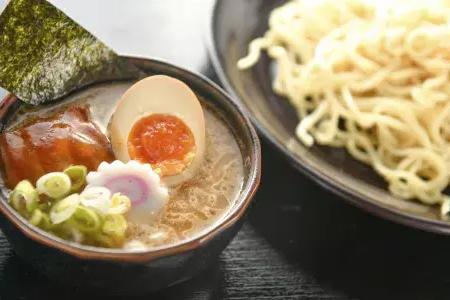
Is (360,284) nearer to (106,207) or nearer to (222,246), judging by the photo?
(222,246)

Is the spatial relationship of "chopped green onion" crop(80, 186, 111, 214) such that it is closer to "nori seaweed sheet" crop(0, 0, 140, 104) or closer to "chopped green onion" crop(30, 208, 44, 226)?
"chopped green onion" crop(30, 208, 44, 226)

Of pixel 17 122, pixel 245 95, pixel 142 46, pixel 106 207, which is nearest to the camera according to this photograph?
pixel 106 207

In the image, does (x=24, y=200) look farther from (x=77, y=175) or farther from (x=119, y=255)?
(x=119, y=255)

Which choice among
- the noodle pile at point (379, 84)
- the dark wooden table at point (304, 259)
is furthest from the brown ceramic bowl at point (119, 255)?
the noodle pile at point (379, 84)

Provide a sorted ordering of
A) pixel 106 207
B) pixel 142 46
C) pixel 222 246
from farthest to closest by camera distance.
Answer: pixel 142 46 < pixel 222 246 < pixel 106 207

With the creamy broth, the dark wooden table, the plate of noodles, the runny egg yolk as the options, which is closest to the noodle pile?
the plate of noodles

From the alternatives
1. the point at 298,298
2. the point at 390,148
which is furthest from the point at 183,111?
the point at 390,148
